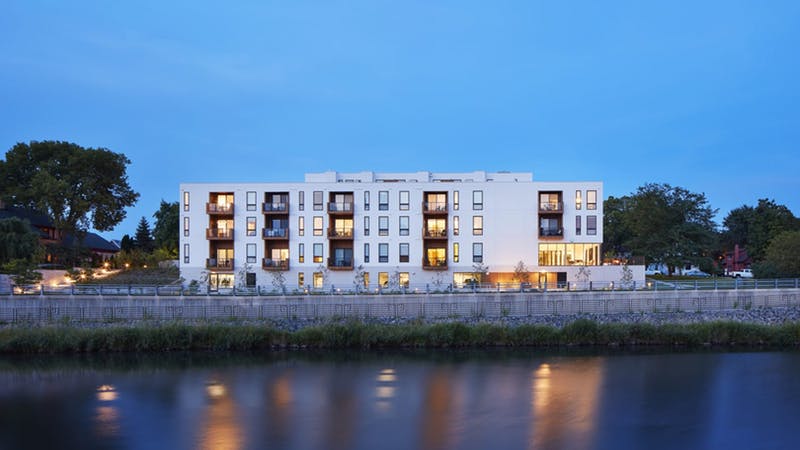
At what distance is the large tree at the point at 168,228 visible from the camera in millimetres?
70938

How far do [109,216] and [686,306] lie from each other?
5398 centimetres

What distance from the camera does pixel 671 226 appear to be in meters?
57.5

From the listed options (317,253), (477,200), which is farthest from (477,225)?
(317,253)

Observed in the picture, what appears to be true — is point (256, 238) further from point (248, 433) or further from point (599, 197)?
point (248, 433)

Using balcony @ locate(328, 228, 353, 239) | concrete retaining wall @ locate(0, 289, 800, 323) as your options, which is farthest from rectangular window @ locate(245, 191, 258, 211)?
concrete retaining wall @ locate(0, 289, 800, 323)

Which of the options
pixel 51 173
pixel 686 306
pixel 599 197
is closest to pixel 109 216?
pixel 51 173

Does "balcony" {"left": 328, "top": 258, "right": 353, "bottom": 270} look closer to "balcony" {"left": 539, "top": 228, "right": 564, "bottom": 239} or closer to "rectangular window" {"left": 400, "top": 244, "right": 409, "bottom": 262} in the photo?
"rectangular window" {"left": 400, "top": 244, "right": 409, "bottom": 262}

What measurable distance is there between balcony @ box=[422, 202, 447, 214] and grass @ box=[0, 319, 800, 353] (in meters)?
16.6

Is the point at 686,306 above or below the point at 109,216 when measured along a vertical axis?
below

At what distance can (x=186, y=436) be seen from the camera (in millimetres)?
16562

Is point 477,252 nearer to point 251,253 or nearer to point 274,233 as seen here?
point 274,233

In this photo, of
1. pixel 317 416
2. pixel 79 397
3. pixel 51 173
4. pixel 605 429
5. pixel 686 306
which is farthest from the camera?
pixel 51 173

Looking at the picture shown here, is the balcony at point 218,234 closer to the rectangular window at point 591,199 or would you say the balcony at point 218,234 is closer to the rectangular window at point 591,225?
the rectangular window at point 591,225

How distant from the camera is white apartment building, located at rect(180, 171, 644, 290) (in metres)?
44.5
